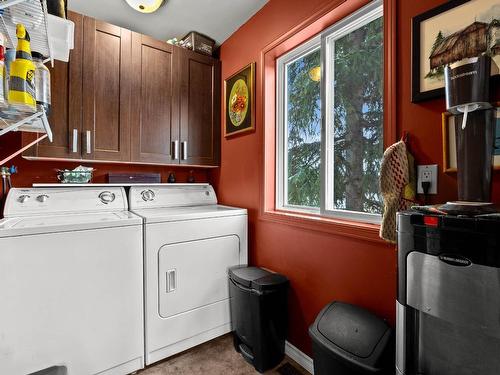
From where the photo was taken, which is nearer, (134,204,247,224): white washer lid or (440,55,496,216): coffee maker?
(440,55,496,216): coffee maker

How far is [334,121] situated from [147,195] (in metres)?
1.61

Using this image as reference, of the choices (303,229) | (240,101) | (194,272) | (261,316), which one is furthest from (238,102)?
(261,316)

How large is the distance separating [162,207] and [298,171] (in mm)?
1209

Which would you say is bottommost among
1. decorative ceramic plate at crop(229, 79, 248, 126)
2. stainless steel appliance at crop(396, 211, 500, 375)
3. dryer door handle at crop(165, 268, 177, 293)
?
dryer door handle at crop(165, 268, 177, 293)

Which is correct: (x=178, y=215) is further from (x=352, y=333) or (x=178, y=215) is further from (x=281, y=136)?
(x=352, y=333)

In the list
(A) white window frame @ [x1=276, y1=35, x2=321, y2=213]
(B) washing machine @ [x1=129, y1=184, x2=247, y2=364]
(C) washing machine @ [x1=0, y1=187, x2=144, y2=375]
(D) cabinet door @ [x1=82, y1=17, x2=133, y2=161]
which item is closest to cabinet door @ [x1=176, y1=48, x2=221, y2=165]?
(D) cabinet door @ [x1=82, y1=17, x2=133, y2=161]

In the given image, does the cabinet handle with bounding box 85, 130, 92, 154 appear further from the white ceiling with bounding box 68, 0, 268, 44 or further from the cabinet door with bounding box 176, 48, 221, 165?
the white ceiling with bounding box 68, 0, 268, 44

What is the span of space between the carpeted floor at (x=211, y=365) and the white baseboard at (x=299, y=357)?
0.03 m

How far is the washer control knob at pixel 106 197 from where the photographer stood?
2027mm

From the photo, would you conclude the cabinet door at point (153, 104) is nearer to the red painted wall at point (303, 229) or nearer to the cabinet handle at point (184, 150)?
the cabinet handle at point (184, 150)

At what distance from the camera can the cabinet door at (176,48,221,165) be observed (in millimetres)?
2400

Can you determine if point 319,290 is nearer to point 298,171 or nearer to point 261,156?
point 298,171

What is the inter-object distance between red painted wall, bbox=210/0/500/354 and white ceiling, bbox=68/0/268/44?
11 cm

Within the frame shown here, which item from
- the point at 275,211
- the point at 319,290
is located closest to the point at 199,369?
the point at 319,290
